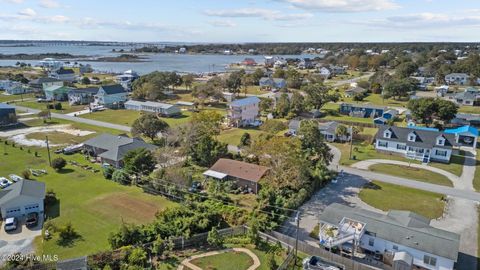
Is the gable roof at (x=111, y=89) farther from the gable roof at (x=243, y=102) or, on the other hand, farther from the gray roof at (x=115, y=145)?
the gray roof at (x=115, y=145)

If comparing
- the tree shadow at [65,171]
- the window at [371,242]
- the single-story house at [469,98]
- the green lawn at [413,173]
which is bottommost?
the green lawn at [413,173]

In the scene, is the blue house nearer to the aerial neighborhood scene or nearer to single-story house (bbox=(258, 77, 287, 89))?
the aerial neighborhood scene

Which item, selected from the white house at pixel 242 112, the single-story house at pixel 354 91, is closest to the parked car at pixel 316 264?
the white house at pixel 242 112

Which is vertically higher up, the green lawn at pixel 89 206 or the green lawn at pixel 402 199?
the green lawn at pixel 89 206

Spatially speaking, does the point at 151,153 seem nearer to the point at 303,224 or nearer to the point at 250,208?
the point at 250,208

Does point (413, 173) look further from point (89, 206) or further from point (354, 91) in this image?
point (354, 91)

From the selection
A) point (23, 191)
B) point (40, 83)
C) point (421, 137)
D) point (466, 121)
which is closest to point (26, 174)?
point (23, 191)
